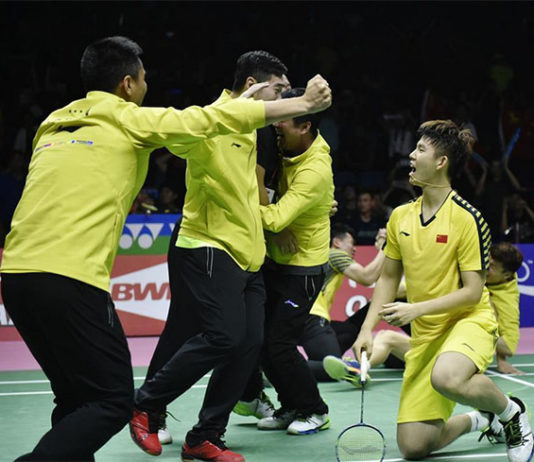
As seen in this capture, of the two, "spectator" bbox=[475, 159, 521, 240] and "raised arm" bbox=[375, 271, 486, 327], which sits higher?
"raised arm" bbox=[375, 271, 486, 327]

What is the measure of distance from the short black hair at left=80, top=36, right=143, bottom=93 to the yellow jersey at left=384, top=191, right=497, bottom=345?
5.73 feet

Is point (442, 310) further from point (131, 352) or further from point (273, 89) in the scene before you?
point (131, 352)

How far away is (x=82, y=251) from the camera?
338 centimetres

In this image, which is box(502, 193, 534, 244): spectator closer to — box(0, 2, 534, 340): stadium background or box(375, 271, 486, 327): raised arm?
box(0, 2, 534, 340): stadium background

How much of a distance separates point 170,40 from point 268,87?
351 inches

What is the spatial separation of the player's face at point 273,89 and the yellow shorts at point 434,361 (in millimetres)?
1458

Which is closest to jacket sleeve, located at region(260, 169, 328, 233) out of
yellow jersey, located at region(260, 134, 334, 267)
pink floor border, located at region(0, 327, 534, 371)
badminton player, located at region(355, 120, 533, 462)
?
yellow jersey, located at region(260, 134, 334, 267)

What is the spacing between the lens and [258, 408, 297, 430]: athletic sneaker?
17.5 ft

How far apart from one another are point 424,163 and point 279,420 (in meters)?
1.73

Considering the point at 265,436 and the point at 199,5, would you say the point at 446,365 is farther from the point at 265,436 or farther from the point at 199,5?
the point at 199,5

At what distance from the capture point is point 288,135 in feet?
16.9

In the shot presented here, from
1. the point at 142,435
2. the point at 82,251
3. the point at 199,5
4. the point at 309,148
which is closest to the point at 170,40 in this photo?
the point at 199,5

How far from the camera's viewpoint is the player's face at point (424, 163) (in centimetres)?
467


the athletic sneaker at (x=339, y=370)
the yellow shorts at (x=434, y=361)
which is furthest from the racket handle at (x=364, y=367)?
the athletic sneaker at (x=339, y=370)
